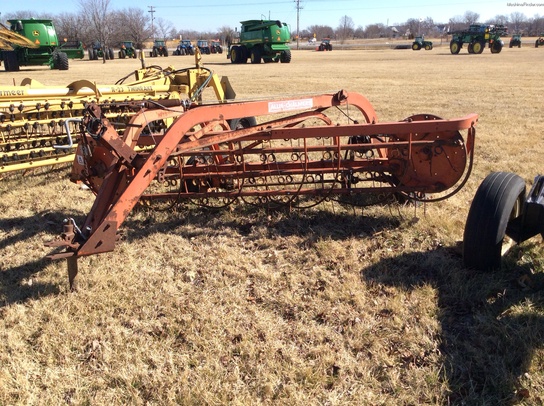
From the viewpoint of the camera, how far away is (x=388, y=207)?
4836 mm

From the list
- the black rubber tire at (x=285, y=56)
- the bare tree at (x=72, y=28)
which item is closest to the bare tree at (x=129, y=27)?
the bare tree at (x=72, y=28)

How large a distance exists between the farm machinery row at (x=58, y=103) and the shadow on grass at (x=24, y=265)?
2.88 feet

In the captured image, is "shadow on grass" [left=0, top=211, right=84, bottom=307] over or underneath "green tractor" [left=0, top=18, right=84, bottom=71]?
underneath

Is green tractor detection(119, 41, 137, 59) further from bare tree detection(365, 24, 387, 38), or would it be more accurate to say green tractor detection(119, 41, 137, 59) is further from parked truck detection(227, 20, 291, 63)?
bare tree detection(365, 24, 387, 38)

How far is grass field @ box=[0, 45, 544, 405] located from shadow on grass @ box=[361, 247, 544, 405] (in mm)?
10

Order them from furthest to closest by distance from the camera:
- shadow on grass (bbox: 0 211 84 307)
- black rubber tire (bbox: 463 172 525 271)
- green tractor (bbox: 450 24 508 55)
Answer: green tractor (bbox: 450 24 508 55), shadow on grass (bbox: 0 211 84 307), black rubber tire (bbox: 463 172 525 271)

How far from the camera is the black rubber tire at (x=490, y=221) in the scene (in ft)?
10.8

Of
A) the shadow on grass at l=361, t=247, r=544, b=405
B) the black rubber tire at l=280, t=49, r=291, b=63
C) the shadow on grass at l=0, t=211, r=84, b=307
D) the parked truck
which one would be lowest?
the shadow on grass at l=361, t=247, r=544, b=405

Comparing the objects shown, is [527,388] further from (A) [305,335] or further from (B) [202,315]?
(B) [202,315]

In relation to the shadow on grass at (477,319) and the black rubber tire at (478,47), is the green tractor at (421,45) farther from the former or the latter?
the shadow on grass at (477,319)

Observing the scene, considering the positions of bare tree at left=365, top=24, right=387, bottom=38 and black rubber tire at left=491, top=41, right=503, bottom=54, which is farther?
bare tree at left=365, top=24, right=387, bottom=38

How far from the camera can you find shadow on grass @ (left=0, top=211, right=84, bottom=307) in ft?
11.3

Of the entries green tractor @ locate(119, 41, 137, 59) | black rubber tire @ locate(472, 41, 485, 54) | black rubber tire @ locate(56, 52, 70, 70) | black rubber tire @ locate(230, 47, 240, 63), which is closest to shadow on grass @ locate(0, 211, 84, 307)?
black rubber tire @ locate(56, 52, 70, 70)

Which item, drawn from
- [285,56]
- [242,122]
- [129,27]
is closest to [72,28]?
[129,27]
